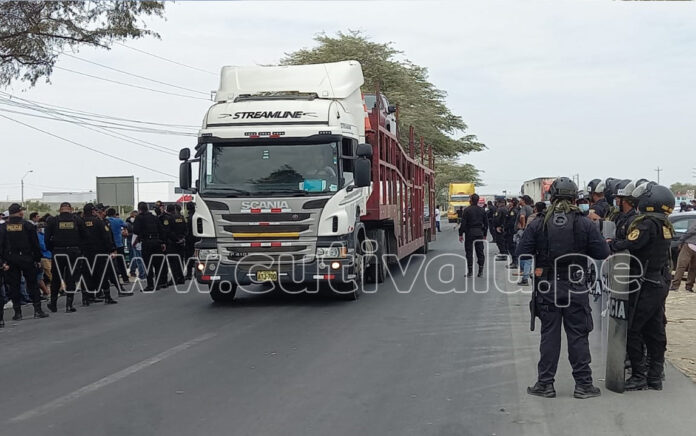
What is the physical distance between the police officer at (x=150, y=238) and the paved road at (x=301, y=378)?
381 centimetres

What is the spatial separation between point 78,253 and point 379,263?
591 cm

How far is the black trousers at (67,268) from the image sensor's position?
516 inches

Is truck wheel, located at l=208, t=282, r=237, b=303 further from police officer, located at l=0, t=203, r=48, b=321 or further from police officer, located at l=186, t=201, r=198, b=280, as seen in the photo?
police officer, located at l=186, t=201, r=198, b=280

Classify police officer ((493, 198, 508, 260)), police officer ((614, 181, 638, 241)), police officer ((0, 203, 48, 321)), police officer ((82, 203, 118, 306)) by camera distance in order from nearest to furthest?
police officer ((614, 181, 638, 241)) < police officer ((0, 203, 48, 321)) < police officer ((82, 203, 118, 306)) < police officer ((493, 198, 508, 260))

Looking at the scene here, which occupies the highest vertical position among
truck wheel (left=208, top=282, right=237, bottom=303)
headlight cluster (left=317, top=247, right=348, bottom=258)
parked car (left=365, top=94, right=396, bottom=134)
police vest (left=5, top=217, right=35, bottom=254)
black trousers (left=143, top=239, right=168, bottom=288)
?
parked car (left=365, top=94, right=396, bottom=134)

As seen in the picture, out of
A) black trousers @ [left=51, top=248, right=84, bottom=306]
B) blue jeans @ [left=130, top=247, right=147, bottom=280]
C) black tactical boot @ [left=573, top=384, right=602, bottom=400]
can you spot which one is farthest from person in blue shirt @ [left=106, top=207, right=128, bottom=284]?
black tactical boot @ [left=573, top=384, right=602, bottom=400]

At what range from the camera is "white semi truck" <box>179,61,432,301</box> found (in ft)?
40.1

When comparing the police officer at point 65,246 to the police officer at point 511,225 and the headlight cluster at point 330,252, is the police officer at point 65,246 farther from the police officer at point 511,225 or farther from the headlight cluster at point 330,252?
the police officer at point 511,225

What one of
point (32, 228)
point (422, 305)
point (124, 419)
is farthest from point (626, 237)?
point (32, 228)

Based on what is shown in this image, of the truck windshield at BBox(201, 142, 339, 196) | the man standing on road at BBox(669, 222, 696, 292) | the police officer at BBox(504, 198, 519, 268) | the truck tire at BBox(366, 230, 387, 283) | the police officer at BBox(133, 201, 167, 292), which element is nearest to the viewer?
the truck windshield at BBox(201, 142, 339, 196)

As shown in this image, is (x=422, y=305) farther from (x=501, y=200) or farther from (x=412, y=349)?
(x=501, y=200)

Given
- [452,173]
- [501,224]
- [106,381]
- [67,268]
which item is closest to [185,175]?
[67,268]

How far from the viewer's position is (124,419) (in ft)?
20.0

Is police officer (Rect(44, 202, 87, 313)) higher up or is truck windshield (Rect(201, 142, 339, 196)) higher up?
truck windshield (Rect(201, 142, 339, 196))
